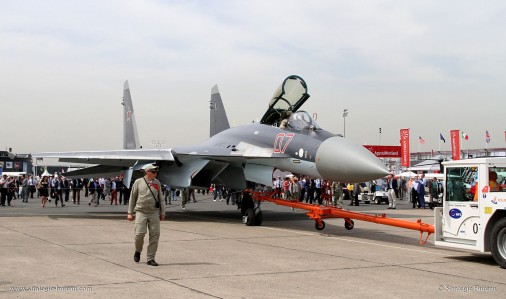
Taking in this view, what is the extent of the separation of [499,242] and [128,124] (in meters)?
19.3

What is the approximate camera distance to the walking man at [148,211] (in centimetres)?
841

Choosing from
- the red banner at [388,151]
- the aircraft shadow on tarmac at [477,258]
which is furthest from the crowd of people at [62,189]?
the red banner at [388,151]

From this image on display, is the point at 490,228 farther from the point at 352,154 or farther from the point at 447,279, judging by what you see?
the point at 352,154

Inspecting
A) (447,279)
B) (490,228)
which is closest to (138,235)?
(447,279)

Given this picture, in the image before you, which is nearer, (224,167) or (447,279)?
(447,279)

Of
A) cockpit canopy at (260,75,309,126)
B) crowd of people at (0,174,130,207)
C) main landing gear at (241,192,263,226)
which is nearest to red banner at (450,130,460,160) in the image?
crowd of people at (0,174,130,207)

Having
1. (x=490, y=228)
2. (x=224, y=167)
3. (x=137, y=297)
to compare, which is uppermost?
(x=224, y=167)

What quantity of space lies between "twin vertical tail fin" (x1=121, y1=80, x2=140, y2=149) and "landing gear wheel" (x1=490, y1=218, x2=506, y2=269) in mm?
18856

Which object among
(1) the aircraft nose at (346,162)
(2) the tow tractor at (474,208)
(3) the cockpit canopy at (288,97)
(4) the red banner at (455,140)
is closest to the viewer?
(2) the tow tractor at (474,208)

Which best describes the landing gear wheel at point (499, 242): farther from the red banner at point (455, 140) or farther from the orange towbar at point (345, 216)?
the red banner at point (455, 140)

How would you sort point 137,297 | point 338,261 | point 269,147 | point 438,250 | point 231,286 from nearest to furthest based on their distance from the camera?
point 137,297
point 231,286
point 338,261
point 438,250
point 269,147

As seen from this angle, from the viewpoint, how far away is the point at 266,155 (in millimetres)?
15008

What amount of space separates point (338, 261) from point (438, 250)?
290 centimetres

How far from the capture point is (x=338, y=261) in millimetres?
9094
